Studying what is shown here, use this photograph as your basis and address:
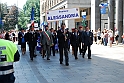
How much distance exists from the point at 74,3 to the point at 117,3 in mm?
16574

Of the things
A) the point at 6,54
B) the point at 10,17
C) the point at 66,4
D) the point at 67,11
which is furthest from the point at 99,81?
the point at 10,17

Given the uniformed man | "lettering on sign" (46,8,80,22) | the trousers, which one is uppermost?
"lettering on sign" (46,8,80,22)

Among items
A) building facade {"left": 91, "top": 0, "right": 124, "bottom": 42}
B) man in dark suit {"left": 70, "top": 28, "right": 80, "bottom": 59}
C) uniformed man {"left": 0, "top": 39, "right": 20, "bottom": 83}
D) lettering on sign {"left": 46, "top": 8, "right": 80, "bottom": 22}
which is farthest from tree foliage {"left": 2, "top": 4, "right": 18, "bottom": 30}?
uniformed man {"left": 0, "top": 39, "right": 20, "bottom": 83}

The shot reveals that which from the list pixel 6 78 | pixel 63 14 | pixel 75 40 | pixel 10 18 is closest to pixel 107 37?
pixel 63 14

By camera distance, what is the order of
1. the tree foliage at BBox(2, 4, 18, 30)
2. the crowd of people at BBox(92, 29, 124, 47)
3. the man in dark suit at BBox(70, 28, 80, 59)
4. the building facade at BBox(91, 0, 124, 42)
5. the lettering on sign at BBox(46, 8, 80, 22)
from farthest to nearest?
1. the tree foliage at BBox(2, 4, 18, 30)
2. the building facade at BBox(91, 0, 124, 42)
3. the crowd of people at BBox(92, 29, 124, 47)
4. the lettering on sign at BBox(46, 8, 80, 22)
5. the man in dark suit at BBox(70, 28, 80, 59)

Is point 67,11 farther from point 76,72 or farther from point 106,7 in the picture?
point 106,7

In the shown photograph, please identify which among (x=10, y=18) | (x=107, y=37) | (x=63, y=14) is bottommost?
(x=107, y=37)

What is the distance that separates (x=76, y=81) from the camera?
897 centimetres

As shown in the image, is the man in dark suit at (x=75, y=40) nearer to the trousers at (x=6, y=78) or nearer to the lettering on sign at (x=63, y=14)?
the lettering on sign at (x=63, y=14)

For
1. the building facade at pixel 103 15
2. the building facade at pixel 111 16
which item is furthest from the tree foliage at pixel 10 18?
the building facade at pixel 111 16

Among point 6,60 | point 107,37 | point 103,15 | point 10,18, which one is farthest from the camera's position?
point 10,18

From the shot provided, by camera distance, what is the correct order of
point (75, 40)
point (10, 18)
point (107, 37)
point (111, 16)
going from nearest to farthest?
point (75, 40), point (107, 37), point (111, 16), point (10, 18)

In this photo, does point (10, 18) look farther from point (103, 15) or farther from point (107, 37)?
point (107, 37)

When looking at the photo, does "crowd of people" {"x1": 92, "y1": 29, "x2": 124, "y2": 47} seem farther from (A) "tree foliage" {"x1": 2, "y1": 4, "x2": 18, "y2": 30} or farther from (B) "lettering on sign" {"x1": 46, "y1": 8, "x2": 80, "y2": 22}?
(A) "tree foliage" {"x1": 2, "y1": 4, "x2": 18, "y2": 30}
